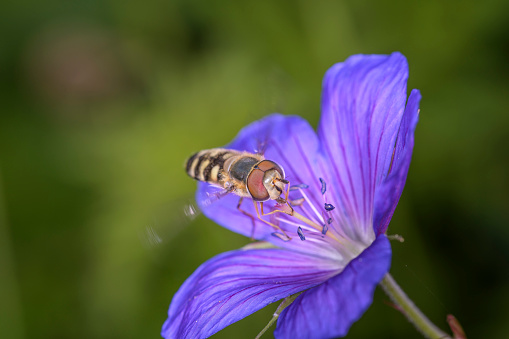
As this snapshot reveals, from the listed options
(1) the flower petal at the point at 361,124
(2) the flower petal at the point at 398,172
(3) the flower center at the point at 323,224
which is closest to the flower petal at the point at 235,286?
(3) the flower center at the point at 323,224

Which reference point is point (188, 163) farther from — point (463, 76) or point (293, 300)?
point (463, 76)

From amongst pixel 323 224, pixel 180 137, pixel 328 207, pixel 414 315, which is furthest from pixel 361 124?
pixel 180 137

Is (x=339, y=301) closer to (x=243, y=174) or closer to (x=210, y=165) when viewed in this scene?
(x=243, y=174)

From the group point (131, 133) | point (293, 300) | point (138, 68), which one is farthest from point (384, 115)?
point (138, 68)

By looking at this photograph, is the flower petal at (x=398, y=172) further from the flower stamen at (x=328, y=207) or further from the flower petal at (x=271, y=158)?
the flower petal at (x=271, y=158)

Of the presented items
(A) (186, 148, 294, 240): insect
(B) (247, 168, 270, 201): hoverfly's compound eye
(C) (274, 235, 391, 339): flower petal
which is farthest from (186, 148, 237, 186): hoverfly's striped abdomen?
(C) (274, 235, 391, 339): flower petal

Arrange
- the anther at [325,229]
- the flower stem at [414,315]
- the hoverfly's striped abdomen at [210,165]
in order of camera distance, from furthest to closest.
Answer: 1. the hoverfly's striped abdomen at [210,165]
2. the anther at [325,229]
3. the flower stem at [414,315]
